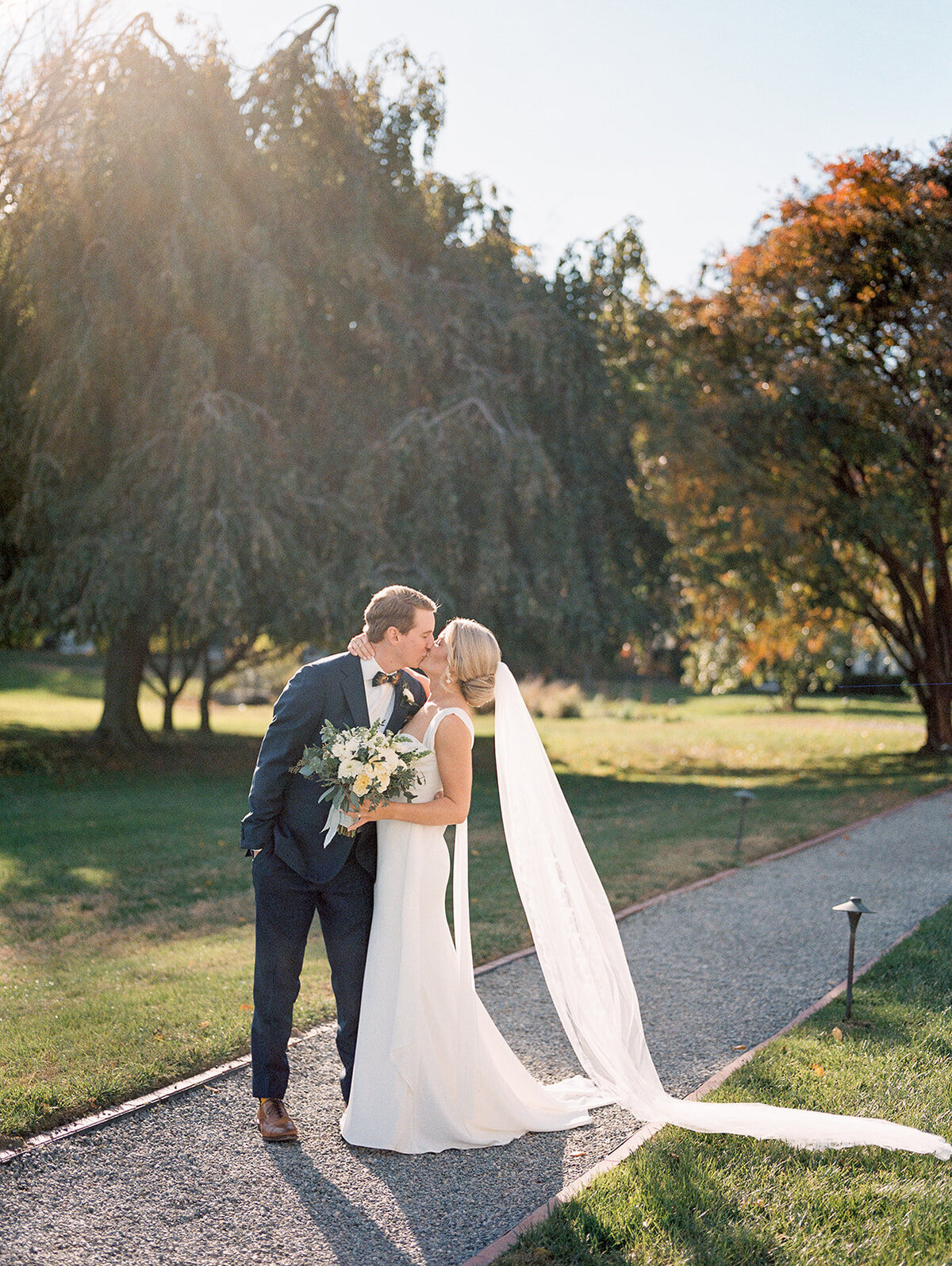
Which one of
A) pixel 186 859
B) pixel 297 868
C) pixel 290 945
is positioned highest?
pixel 297 868

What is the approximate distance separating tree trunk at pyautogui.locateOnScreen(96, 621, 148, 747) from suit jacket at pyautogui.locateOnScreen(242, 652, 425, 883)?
13.7 m

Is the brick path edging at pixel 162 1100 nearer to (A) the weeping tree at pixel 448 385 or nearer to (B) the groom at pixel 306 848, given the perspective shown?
(B) the groom at pixel 306 848

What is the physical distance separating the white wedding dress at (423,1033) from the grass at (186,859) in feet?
3.81

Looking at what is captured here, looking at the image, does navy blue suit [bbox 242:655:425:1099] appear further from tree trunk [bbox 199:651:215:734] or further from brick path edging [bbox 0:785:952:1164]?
tree trunk [bbox 199:651:215:734]

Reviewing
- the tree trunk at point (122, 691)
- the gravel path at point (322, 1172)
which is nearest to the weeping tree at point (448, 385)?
the tree trunk at point (122, 691)

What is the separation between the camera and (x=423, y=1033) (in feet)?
13.5

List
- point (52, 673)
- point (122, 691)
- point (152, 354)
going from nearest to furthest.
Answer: point (152, 354) → point (122, 691) → point (52, 673)

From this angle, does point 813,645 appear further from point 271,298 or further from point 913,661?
point 271,298

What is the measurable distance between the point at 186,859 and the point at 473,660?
258 inches

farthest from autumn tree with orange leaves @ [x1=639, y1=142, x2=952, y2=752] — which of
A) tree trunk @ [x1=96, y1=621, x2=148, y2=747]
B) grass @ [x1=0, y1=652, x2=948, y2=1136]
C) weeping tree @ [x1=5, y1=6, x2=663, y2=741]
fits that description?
tree trunk @ [x1=96, y1=621, x2=148, y2=747]

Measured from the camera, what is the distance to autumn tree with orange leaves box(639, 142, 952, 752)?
16141 mm

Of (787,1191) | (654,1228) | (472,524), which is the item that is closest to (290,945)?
(654,1228)

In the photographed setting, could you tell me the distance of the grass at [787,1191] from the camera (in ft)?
10.9

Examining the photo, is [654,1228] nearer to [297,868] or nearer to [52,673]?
[297,868]
